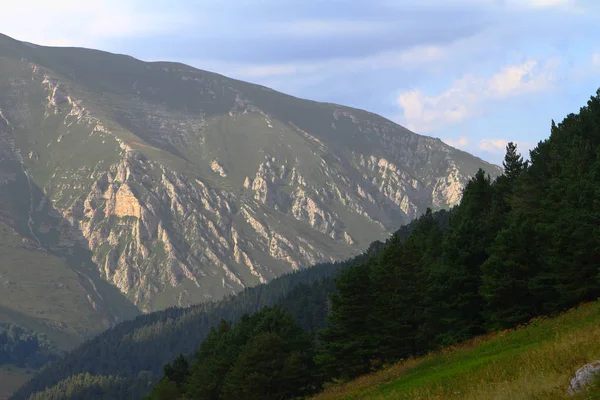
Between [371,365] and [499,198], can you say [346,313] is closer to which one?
[371,365]

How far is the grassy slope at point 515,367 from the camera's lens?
21.6m

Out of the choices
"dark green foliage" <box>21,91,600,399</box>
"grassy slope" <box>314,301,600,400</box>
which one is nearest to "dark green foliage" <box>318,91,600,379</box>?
"dark green foliage" <box>21,91,600,399</box>

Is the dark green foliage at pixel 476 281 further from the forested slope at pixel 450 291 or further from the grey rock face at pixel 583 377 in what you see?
the grey rock face at pixel 583 377

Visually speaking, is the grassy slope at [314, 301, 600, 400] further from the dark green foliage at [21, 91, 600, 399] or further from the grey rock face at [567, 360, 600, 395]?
the dark green foliage at [21, 91, 600, 399]

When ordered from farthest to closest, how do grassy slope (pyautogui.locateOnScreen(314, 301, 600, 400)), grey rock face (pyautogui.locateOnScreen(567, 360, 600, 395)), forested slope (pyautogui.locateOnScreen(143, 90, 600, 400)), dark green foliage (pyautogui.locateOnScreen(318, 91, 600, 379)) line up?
forested slope (pyautogui.locateOnScreen(143, 90, 600, 400)) → dark green foliage (pyautogui.locateOnScreen(318, 91, 600, 379)) → grassy slope (pyautogui.locateOnScreen(314, 301, 600, 400)) → grey rock face (pyautogui.locateOnScreen(567, 360, 600, 395))

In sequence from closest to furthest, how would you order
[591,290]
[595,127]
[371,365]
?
[591,290] → [371,365] → [595,127]

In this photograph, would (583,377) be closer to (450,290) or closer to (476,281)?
(450,290)

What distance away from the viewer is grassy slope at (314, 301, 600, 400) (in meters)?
21.6

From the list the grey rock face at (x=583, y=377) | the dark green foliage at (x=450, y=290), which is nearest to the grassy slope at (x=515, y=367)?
the grey rock face at (x=583, y=377)

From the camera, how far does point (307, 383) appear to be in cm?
Result: 6881

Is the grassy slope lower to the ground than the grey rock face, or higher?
lower

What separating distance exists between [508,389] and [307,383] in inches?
1922

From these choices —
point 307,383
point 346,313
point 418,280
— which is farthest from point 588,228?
point 307,383

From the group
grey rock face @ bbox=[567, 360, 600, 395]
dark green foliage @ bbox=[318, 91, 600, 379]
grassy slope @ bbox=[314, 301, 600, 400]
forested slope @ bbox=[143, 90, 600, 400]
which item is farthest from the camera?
forested slope @ bbox=[143, 90, 600, 400]
